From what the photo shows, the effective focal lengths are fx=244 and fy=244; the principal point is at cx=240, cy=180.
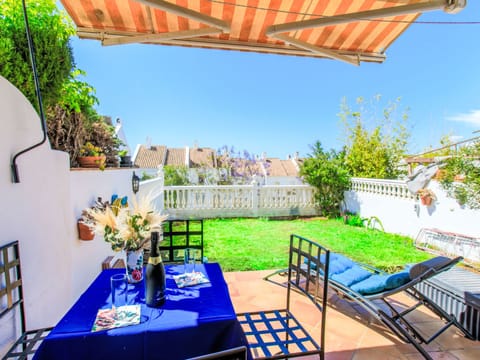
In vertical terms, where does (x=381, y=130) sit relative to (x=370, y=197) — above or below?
above

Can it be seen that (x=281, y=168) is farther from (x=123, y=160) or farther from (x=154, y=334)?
(x=154, y=334)

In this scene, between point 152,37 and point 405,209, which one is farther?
point 405,209

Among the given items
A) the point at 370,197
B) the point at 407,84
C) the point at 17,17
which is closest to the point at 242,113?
the point at 407,84

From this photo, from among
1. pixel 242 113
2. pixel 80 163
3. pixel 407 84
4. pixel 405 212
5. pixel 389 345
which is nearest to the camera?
pixel 389 345

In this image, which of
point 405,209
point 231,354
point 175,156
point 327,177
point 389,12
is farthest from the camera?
point 175,156

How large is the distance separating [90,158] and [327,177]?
262 inches

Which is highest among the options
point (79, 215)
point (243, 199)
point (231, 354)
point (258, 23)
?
point (258, 23)

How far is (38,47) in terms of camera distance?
2.13 m

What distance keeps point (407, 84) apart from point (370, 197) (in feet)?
16.8

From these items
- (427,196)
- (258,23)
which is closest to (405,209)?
(427,196)

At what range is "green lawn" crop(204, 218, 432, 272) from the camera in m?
4.13

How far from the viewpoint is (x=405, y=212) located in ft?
18.4

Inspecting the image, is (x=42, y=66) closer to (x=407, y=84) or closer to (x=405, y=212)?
(x=405, y=212)

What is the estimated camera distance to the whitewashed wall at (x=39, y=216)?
1500 millimetres
